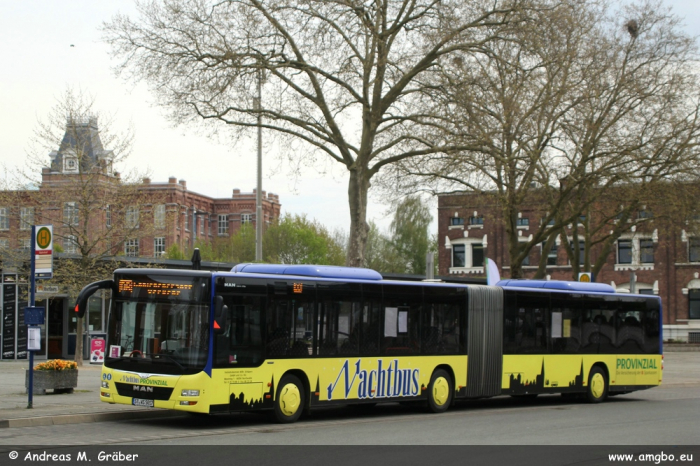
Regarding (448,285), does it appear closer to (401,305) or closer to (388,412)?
(401,305)

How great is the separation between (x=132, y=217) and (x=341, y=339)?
14.5 metres

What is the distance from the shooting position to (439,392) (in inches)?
736

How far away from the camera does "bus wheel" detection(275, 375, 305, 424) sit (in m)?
15.3

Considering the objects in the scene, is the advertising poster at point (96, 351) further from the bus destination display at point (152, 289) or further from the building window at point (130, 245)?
the bus destination display at point (152, 289)

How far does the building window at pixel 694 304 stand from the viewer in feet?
201

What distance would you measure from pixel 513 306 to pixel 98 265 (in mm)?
14904

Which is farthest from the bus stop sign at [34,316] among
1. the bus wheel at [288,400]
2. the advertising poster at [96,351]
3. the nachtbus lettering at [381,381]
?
the advertising poster at [96,351]

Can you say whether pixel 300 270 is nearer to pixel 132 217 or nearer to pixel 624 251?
pixel 132 217

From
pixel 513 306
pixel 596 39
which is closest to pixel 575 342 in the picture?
pixel 513 306

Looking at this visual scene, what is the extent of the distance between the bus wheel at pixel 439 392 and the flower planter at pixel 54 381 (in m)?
7.56

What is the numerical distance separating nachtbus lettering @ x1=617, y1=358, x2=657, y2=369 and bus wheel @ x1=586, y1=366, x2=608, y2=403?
714 mm

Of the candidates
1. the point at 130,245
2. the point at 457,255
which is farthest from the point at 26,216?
the point at 457,255

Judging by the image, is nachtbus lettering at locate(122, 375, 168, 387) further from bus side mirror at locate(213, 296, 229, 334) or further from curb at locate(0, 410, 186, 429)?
bus side mirror at locate(213, 296, 229, 334)

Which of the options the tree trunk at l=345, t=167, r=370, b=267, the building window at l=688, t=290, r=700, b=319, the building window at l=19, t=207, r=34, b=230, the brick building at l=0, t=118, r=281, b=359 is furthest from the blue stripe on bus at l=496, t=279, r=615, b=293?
the building window at l=688, t=290, r=700, b=319
